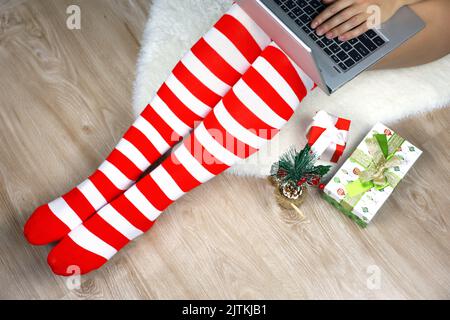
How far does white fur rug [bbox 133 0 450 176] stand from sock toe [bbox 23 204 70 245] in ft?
1.10

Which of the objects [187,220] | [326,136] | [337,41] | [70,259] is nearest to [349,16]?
[337,41]

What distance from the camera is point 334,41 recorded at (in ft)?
3.17

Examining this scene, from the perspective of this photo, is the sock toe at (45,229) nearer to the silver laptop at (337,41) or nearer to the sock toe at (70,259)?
the sock toe at (70,259)

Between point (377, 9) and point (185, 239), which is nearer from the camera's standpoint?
point (377, 9)

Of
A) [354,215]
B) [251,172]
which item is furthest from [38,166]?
[354,215]

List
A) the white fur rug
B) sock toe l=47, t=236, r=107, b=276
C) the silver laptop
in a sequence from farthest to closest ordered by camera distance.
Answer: the white fur rug → sock toe l=47, t=236, r=107, b=276 → the silver laptop

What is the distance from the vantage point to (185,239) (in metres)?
1.13

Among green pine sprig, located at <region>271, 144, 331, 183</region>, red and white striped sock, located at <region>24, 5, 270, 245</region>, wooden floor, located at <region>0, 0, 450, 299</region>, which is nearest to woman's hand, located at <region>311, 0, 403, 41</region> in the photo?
red and white striped sock, located at <region>24, 5, 270, 245</region>

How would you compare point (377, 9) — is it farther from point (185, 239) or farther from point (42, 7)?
point (42, 7)

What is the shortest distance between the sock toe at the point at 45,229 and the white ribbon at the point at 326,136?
0.59m

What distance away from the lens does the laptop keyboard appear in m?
0.95

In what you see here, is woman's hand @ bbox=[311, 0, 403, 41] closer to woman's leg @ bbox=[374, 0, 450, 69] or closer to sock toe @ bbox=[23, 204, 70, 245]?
woman's leg @ bbox=[374, 0, 450, 69]

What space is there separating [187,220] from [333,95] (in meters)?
0.48
